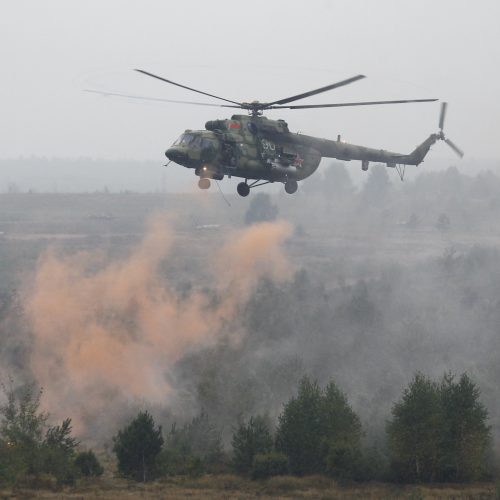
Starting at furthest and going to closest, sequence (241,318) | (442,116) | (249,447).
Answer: (241,318)
(249,447)
(442,116)

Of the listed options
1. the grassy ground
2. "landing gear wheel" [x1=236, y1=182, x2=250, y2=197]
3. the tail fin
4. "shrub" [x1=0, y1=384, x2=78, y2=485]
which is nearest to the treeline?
"shrub" [x1=0, y1=384, x2=78, y2=485]

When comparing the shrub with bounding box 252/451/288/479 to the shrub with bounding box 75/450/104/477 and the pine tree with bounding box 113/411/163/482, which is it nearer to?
the pine tree with bounding box 113/411/163/482

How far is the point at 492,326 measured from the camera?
3656 inches

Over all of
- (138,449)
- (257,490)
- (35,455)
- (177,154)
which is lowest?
(257,490)

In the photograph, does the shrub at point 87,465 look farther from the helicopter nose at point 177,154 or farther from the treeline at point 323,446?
the helicopter nose at point 177,154

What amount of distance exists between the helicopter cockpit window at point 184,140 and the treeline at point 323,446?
17.9 m

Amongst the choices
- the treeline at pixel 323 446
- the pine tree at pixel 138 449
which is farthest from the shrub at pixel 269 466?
the pine tree at pixel 138 449

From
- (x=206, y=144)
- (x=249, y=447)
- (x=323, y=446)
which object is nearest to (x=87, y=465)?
(x=249, y=447)

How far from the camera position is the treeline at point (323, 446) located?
150ft

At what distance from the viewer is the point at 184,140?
116ft

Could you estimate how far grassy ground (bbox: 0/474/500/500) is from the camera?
140 feet

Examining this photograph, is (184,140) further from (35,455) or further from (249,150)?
(35,455)

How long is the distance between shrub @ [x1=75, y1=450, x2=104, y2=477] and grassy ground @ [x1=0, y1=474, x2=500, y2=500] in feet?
3.51

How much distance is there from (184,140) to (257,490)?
21181mm
